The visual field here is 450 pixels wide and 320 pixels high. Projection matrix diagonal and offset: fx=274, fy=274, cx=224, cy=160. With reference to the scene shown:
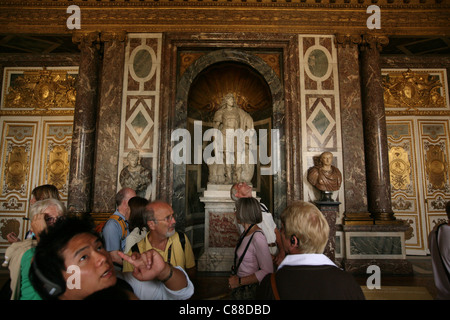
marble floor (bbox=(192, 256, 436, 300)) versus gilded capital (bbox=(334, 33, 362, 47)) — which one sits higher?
gilded capital (bbox=(334, 33, 362, 47))

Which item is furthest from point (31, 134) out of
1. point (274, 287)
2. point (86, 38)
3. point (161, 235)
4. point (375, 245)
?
point (375, 245)

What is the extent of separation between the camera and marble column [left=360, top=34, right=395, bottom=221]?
4969 mm

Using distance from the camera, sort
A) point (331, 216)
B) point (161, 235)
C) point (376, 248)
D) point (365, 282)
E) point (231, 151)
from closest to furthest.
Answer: point (161, 235), point (365, 282), point (331, 216), point (376, 248), point (231, 151)

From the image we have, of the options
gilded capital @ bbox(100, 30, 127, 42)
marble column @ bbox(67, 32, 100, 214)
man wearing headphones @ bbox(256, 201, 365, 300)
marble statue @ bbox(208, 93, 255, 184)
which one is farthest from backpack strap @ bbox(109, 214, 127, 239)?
gilded capital @ bbox(100, 30, 127, 42)

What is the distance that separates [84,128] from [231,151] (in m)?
2.88

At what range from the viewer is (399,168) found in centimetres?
655

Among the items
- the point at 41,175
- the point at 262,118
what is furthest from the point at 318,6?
the point at 41,175

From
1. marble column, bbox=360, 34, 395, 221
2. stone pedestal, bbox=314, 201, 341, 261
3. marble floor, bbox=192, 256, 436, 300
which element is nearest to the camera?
marble floor, bbox=192, 256, 436, 300

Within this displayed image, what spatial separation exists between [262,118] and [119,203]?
4354 mm

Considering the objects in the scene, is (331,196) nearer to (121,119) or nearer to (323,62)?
(323,62)

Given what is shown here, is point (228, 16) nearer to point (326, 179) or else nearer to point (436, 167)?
point (326, 179)

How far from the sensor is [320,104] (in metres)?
5.43

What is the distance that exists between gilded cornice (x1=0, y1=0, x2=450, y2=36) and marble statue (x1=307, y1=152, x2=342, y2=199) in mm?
2676

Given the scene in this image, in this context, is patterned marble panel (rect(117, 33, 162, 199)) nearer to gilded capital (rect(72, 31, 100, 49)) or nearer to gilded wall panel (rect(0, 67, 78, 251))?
gilded capital (rect(72, 31, 100, 49))
